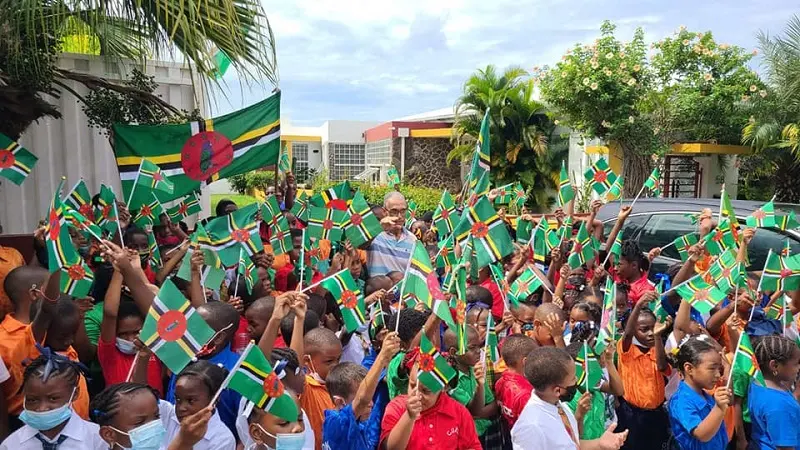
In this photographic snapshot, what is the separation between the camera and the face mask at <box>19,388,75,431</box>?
2.54 m

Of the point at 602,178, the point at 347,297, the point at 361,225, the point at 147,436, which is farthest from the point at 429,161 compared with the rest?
the point at 147,436

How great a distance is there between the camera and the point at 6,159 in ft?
15.9

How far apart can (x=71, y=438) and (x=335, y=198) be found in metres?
3.53

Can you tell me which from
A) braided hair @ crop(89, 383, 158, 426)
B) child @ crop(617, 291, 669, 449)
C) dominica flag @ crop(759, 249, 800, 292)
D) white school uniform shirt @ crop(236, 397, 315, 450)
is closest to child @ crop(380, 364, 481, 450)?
white school uniform shirt @ crop(236, 397, 315, 450)

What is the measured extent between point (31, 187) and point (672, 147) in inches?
502

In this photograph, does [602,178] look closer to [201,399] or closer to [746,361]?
[746,361]

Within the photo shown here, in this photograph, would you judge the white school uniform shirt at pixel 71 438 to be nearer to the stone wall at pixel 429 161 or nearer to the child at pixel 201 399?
the child at pixel 201 399

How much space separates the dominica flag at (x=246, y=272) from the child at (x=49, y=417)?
202 centimetres

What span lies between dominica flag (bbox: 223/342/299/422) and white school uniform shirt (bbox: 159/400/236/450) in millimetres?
352

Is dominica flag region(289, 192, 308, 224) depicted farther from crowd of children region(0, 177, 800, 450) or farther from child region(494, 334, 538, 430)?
child region(494, 334, 538, 430)

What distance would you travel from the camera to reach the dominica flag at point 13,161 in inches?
190

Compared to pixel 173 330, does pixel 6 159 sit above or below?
above

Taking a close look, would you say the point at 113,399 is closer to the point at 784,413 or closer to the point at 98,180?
the point at 784,413

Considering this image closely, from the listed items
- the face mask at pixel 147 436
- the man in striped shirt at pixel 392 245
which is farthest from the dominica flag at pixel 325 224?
the face mask at pixel 147 436
